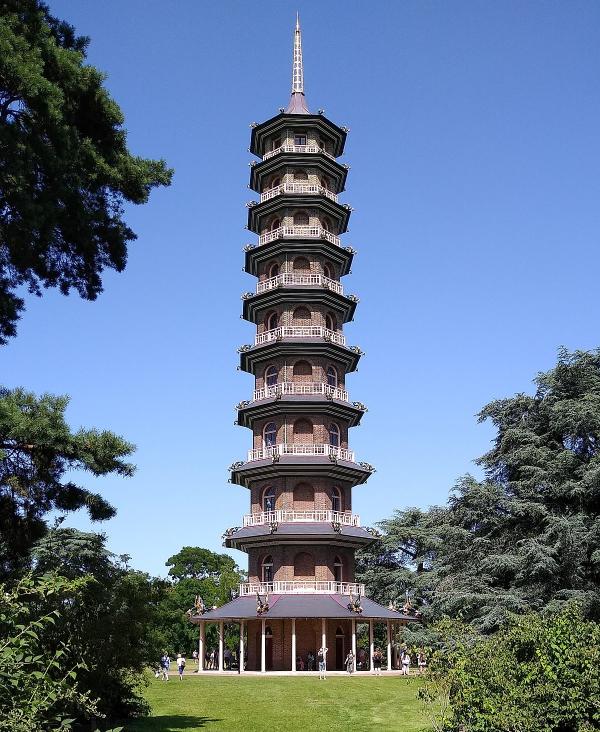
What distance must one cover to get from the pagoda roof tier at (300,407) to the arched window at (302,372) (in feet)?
4.22

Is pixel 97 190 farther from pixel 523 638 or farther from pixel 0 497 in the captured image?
pixel 523 638

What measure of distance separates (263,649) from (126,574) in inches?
816

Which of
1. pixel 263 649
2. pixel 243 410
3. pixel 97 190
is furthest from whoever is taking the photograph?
pixel 243 410

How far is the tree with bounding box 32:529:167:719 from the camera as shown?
14.1 meters

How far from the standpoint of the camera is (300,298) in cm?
4059

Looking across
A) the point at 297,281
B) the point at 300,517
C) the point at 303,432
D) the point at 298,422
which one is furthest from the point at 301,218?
the point at 300,517

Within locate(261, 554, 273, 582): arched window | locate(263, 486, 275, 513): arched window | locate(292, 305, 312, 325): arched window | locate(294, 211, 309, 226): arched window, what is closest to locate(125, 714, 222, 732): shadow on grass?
locate(261, 554, 273, 582): arched window

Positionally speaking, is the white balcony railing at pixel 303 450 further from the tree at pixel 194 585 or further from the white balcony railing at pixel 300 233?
the tree at pixel 194 585

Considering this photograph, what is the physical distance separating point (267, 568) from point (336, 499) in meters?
4.88

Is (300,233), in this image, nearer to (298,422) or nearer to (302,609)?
(298,422)

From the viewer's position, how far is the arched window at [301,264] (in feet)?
138

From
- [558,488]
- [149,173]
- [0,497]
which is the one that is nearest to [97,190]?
[149,173]

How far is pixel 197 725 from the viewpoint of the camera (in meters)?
17.5

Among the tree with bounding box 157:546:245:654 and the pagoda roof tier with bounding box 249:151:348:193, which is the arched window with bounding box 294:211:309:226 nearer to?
the pagoda roof tier with bounding box 249:151:348:193
